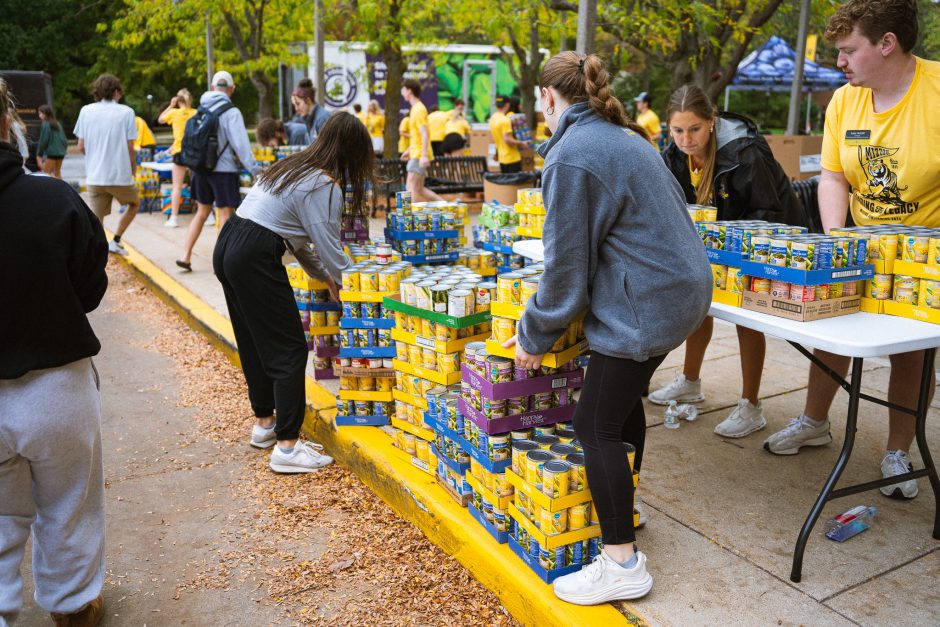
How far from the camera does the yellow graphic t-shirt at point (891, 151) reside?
11.9 feet

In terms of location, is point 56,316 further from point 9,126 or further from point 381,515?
point 381,515

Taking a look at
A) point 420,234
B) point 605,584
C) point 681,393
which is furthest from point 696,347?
point 605,584

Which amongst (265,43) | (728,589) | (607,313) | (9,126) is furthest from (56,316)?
(265,43)

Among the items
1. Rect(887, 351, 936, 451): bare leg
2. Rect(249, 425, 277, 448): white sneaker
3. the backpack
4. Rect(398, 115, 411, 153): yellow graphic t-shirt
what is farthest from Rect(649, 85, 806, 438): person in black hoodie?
Rect(398, 115, 411, 153): yellow graphic t-shirt

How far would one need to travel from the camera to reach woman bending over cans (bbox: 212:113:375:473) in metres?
4.43

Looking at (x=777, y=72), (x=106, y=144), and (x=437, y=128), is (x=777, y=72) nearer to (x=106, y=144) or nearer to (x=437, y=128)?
(x=437, y=128)

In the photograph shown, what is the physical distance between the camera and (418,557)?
3816 millimetres

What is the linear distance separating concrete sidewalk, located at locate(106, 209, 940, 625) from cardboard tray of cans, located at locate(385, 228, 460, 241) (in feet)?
6.12

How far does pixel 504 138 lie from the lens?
46.2ft

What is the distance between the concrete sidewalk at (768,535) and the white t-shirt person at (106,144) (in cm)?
717

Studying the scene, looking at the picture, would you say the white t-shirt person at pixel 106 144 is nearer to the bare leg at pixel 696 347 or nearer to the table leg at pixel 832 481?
the bare leg at pixel 696 347

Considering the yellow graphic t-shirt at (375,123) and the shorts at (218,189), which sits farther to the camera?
the yellow graphic t-shirt at (375,123)

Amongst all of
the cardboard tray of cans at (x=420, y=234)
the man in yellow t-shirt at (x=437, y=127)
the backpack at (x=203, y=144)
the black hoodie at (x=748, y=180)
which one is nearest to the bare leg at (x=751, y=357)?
the black hoodie at (x=748, y=180)

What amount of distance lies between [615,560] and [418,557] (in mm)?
1081
